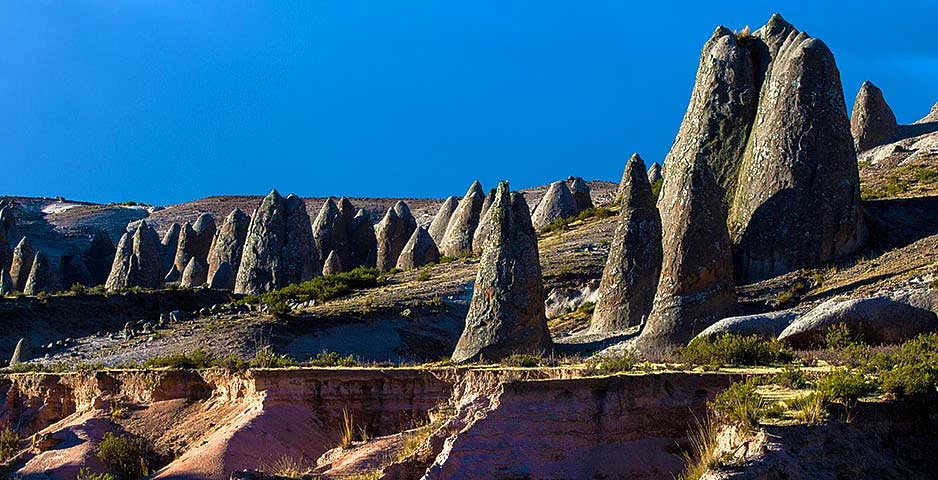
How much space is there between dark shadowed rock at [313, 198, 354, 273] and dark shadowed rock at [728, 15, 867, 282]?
31.4 metres

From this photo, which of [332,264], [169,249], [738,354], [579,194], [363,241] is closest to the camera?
[738,354]

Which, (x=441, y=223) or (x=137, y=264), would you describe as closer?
(x=137, y=264)

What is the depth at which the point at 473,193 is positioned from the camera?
60344 millimetres

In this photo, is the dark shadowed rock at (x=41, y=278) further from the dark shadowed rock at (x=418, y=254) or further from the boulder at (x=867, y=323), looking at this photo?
the boulder at (x=867, y=323)

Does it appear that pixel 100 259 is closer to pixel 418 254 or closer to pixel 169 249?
pixel 169 249

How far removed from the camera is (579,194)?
60375mm

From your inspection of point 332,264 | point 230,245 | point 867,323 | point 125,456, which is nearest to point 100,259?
point 230,245

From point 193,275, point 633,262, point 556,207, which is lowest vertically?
point 633,262

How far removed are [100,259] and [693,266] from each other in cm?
5153

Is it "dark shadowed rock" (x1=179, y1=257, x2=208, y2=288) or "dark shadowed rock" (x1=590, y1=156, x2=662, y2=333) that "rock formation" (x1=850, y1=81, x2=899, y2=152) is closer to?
"dark shadowed rock" (x1=590, y1=156, x2=662, y2=333)

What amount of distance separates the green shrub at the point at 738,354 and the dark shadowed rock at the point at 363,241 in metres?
45.3

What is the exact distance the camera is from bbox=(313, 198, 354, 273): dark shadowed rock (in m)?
64.7

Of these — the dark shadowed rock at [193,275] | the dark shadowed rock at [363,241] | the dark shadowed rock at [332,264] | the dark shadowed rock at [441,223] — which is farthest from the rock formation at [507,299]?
the dark shadowed rock at [363,241]

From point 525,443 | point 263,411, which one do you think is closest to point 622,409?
point 525,443
